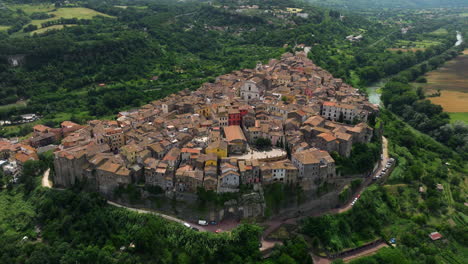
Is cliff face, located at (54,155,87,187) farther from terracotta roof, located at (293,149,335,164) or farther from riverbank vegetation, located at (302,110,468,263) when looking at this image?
riverbank vegetation, located at (302,110,468,263)

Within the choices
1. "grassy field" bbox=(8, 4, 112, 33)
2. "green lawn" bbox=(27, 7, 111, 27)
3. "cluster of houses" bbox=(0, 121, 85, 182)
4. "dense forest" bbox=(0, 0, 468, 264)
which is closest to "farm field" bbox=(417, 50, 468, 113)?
"dense forest" bbox=(0, 0, 468, 264)

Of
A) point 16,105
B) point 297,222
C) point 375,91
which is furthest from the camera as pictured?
point 375,91

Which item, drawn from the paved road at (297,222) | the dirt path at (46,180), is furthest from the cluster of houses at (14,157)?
the paved road at (297,222)

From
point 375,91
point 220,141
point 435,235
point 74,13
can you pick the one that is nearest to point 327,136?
point 220,141

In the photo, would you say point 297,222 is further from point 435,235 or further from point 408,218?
point 435,235

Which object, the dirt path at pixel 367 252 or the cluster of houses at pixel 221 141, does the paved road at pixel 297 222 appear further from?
the cluster of houses at pixel 221 141

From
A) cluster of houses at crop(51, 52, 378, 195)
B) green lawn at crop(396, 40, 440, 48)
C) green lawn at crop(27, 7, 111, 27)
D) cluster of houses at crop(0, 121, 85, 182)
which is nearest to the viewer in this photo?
cluster of houses at crop(51, 52, 378, 195)
